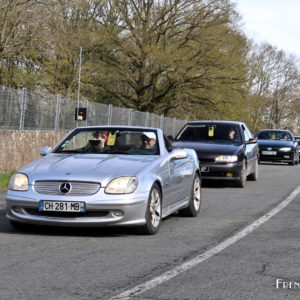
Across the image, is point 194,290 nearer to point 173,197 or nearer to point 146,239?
point 146,239

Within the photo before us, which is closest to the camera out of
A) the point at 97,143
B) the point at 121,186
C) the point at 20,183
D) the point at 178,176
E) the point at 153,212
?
the point at 121,186

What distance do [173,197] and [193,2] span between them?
33.9 meters

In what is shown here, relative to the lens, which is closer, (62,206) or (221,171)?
(62,206)

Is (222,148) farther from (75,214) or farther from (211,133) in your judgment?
(75,214)

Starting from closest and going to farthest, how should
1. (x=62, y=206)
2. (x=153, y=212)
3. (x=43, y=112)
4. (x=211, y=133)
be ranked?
(x=62, y=206)
(x=153, y=212)
(x=211, y=133)
(x=43, y=112)

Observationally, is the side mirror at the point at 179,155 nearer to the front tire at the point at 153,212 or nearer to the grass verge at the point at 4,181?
the front tire at the point at 153,212

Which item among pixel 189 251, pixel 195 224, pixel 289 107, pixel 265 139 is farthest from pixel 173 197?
pixel 289 107

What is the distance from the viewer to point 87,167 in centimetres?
855

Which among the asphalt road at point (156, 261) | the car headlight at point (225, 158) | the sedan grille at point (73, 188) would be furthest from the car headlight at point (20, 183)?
the car headlight at point (225, 158)

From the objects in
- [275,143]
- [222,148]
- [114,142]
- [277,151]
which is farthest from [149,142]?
[275,143]

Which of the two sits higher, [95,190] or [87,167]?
[87,167]

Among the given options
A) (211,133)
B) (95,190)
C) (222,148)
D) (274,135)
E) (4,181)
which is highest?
(211,133)

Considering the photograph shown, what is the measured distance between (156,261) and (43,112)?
1542 cm

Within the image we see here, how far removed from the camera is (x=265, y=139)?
30.5 m
